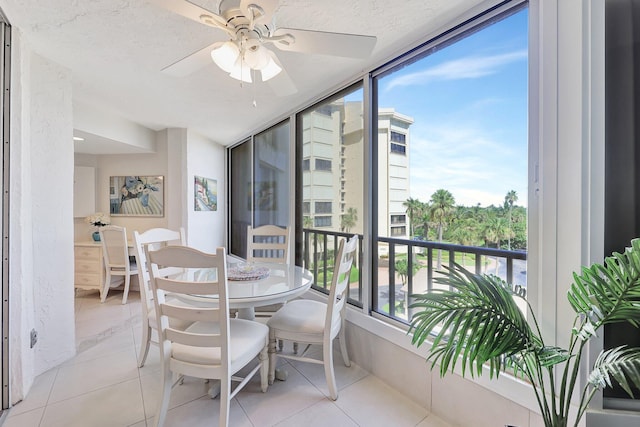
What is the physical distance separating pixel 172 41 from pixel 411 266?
7.54 ft

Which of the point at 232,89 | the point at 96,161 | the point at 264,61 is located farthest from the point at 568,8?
the point at 96,161

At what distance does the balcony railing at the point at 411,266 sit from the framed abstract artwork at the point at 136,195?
2.78 meters

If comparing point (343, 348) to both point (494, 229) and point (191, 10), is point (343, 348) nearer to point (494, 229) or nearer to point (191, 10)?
point (494, 229)

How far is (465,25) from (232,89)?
1916 millimetres

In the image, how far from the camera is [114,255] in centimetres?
350

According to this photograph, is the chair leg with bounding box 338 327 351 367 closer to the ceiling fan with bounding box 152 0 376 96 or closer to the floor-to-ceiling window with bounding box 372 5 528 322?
the floor-to-ceiling window with bounding box 372 5 528 322

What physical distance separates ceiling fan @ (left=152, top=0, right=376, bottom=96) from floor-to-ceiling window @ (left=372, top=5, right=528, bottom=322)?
86 cm

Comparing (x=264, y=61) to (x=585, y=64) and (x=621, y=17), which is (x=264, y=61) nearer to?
(x=585, y=64)

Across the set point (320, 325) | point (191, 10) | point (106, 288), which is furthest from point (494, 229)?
point (106, 288)

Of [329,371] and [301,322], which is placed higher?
[301,322]

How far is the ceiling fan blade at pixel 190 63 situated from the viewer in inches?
54.1

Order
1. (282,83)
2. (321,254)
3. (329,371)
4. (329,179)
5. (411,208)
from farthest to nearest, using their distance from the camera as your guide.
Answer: (321,254)
(329,179)
(411,208)
(329,371)
(282,83)

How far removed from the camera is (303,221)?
10.5 ft

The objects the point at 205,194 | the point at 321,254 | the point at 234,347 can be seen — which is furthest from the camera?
the point at 205,194
